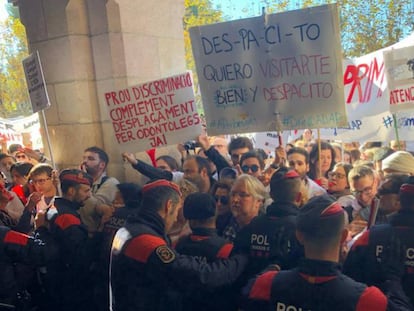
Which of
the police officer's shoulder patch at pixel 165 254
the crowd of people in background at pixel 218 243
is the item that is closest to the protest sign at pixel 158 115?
the crowd of people in background at pixel 218 243

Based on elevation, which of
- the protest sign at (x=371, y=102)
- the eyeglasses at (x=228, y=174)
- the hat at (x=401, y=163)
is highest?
the protest sign at (x=371, y=102)

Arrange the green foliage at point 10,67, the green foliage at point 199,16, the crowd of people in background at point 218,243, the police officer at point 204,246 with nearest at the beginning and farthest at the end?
the crowd of people in background at point 218,243 → the police officer at point 204,246 → the green foliage at point 199,16 → the green foliage at point 10,67

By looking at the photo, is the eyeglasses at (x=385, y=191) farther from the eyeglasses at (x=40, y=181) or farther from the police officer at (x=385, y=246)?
the eyeglasses at (x=40, y=181)

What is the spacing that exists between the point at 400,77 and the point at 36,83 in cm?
371

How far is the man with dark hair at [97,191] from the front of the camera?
3900 mm

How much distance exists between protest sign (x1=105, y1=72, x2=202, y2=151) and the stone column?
634mm

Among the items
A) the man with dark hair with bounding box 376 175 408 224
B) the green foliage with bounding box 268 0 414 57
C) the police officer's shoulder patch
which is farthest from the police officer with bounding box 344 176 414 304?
the green foliage with bounding box 268 0 414 57

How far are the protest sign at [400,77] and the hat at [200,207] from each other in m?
2.44

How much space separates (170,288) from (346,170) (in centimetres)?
235

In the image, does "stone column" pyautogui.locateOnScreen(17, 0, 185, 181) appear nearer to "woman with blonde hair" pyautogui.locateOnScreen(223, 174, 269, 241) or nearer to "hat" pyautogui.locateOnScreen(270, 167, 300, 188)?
"woman with blonde hair" pyautogui.locateOnScreen(223, 174, 269, 241)

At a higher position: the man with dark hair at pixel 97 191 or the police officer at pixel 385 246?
the man with dark hair at pixel 97 191

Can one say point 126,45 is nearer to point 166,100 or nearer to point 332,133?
point 166,100

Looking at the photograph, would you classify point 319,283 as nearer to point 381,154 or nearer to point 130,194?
point 130,194

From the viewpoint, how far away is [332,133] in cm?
613
